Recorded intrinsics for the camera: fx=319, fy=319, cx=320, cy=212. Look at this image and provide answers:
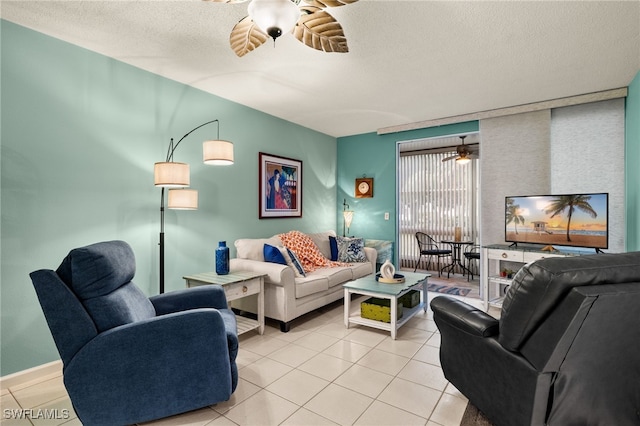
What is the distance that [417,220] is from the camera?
6.87m

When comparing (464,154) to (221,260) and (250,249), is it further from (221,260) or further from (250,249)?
(221,260)

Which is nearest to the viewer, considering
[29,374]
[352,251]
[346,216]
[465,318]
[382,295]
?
[465,318]

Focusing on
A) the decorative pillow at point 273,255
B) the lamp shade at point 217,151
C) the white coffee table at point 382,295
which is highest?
the lamp shade at point 217,151

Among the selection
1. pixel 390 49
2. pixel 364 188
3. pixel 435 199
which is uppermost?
pixel 390 49

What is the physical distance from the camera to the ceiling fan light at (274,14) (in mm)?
1468

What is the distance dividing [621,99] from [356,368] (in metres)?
4.15

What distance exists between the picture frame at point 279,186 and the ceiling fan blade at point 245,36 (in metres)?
2.20

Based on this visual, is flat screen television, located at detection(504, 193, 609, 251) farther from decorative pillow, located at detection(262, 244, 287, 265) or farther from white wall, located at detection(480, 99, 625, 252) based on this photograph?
decorative pillow, located at detection(262, 244, 287, 265)

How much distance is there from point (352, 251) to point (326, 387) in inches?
95.5

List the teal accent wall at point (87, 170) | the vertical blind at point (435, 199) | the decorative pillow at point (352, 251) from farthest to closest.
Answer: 1. the vertical blind at point (435, 199)
2. the decorative pillow at point (352, 251)
3. the teal accent wall at point (87, 170)

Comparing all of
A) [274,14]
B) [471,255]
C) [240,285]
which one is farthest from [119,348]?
[471,255]

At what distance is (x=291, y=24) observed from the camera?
1.55 m

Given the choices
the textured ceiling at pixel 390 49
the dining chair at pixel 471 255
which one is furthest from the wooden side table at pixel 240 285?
the dining chair at pixel 471 255

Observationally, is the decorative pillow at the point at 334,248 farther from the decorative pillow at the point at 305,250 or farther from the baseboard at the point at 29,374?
the baseboard at the point at 29,374
